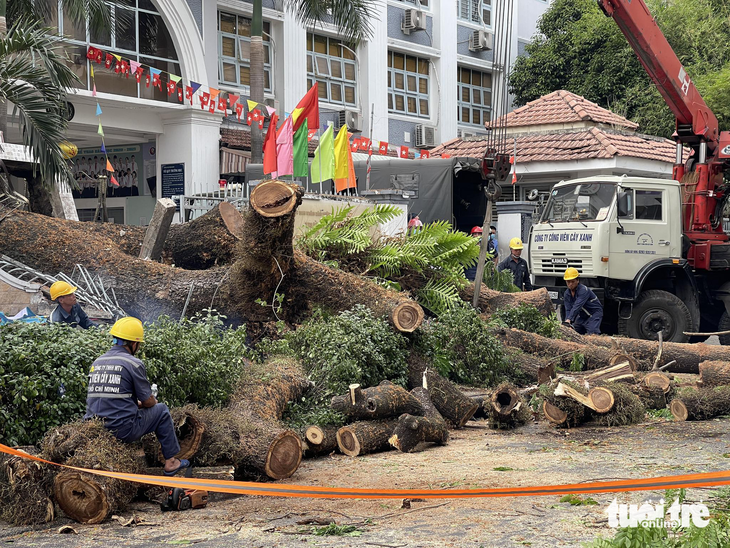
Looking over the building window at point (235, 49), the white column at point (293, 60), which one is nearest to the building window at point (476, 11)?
the white column at point (293, 60)

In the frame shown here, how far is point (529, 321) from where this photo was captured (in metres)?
A: 11.8

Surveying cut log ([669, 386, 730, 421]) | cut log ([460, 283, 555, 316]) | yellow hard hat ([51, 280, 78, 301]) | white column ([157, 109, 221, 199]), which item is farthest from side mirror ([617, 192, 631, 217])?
white column ([157, 109, 221, 199])

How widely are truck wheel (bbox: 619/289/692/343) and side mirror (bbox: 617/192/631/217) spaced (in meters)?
1.35

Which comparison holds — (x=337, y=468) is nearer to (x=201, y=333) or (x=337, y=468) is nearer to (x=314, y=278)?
(x=201, y=333)

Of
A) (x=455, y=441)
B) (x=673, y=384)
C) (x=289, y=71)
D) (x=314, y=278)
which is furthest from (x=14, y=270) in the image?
(x=289, y=71)

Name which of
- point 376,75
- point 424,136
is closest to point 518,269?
point 376,75

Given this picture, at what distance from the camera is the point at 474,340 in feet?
33.0

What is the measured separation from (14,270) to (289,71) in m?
15.2

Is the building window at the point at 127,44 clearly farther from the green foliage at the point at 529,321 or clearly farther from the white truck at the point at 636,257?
the green foliage at the point at 529,321

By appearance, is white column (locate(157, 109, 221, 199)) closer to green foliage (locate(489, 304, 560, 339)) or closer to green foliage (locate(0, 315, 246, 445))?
green foliage (locate(489, 304, 560, 339))

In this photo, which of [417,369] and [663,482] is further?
[417,369]

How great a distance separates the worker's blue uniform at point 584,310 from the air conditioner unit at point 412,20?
56.9 feet

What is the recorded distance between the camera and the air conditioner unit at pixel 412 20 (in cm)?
2827

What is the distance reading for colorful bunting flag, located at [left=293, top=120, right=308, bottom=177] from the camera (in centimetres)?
1559
